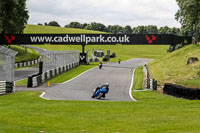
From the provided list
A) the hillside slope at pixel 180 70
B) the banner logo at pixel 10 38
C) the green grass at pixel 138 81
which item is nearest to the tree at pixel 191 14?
the hillside slope at pixel 180 70

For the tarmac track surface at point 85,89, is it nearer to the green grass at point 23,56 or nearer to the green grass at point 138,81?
the green grass at point 138,81

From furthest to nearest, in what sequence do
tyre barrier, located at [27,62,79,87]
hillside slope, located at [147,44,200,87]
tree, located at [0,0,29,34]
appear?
tree, located at [0,0,29,34], hillside slope, located at [147,44,200,87], tyre barrier, located at [27,62,79,87]

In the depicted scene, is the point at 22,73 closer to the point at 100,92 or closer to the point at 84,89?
the point at 84,89

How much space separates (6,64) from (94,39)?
33690 mm

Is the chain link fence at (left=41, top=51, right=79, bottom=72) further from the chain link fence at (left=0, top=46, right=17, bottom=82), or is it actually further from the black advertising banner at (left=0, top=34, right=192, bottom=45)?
the chain link fence at (left=0, top=46, right=17, bottom=82)

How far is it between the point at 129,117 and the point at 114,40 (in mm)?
45158

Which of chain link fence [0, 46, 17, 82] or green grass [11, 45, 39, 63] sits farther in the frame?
green grass [11, 45, 39, 63]

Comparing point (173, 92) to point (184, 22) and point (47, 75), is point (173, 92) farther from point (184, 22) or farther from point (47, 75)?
point (184, 22)

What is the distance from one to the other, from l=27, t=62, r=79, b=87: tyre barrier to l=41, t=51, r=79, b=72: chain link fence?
504 millimetres

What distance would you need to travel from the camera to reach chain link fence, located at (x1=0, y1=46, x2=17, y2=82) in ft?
79.3

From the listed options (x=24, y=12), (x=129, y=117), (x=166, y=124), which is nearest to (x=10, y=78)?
(x=129, y=117)

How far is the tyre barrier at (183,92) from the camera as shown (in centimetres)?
2141

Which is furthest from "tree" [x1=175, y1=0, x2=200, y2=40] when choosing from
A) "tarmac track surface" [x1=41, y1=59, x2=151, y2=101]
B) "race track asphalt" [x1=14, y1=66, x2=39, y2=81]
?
"race track asphalt" [x1=14, y1=66, x2=39, y2=81]

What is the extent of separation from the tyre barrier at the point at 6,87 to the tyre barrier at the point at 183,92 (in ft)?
36.7
